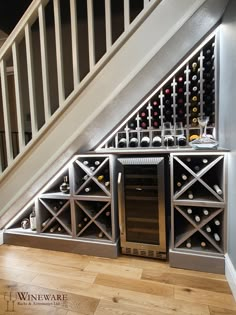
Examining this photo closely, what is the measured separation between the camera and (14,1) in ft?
8.32

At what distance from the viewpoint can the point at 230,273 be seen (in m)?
1.44

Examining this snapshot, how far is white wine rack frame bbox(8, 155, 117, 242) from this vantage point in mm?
1858

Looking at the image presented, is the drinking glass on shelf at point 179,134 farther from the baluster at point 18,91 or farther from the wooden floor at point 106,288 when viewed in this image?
the baluster at point 18,91

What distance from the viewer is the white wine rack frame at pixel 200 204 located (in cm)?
157

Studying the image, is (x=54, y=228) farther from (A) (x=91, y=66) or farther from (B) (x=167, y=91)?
(B) (x=167, y=91)

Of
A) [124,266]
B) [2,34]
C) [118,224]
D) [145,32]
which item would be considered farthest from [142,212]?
[2,34]

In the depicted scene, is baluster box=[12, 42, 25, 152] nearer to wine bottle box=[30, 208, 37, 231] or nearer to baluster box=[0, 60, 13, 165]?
baluster box=[0, 60, 13, 165]

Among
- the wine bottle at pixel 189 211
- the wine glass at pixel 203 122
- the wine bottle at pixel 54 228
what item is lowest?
the wine bottle at pixel 54 228

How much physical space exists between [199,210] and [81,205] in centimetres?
108

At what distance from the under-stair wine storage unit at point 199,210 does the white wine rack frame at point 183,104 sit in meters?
0.28

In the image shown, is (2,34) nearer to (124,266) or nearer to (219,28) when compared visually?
(219,28)

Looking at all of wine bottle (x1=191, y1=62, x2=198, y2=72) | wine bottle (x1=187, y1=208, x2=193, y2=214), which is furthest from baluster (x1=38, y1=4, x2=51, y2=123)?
wine bottle (x1=187, y1=208, x2=193, y2=214)

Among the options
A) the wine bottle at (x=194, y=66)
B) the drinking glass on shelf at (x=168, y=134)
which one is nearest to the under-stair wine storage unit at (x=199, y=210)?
the drinking glass on shelf at (x=168, y=134)

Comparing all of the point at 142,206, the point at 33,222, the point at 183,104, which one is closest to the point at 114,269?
the point at 142,206
